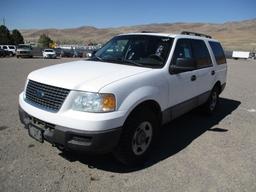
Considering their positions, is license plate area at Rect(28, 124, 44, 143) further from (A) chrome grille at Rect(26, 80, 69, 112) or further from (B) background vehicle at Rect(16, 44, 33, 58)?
(B) background vehicle at Rect(16, 44, 33, 58)

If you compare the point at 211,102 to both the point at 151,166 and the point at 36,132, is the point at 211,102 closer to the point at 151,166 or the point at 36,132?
the point at 151,166

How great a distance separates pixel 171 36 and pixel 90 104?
2.30 m

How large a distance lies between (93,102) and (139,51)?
174cm

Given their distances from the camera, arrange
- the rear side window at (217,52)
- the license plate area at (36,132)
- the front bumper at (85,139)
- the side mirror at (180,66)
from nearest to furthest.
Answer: the front bumper at (85,139) < the license plate area at (36,132) < the side mirror at (180,66) < the rear side window at (217,52)

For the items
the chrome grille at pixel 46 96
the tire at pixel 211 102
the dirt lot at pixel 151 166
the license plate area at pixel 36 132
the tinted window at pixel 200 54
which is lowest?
the dirt lot at pixel 151 166

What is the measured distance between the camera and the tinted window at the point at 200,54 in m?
5.44

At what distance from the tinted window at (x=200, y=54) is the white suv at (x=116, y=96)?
20cm

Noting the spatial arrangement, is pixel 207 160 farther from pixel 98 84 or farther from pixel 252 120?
pixel 252 120

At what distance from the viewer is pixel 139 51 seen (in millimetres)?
4641

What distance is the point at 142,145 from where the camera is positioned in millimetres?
4008

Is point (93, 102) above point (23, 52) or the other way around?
above

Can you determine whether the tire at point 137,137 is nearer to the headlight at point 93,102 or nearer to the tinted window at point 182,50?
the headlight at point 93,102

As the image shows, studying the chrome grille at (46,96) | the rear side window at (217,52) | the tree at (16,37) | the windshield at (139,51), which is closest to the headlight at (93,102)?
the chrome grille at (46,96)

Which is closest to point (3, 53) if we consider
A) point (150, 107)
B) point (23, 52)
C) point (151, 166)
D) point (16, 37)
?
point (23, 52)
